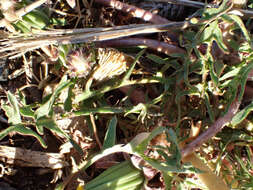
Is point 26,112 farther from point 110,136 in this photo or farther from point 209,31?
point 209,31

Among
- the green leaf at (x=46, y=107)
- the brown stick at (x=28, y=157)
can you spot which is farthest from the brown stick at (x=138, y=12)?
the brown stick at (x=28, y=157)

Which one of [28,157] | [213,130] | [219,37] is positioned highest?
[219,37]

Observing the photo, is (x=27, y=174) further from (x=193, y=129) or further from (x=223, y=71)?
(x=223, y=71)

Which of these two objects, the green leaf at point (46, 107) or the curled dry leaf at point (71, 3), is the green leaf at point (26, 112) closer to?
the green leaf at point (46, 107)

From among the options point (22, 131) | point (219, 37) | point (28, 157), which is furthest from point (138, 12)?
point (28, 157)

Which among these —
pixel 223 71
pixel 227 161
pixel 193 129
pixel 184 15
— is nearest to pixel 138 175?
pixel 193 129

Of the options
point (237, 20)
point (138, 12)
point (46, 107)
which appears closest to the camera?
point (237, 20)
